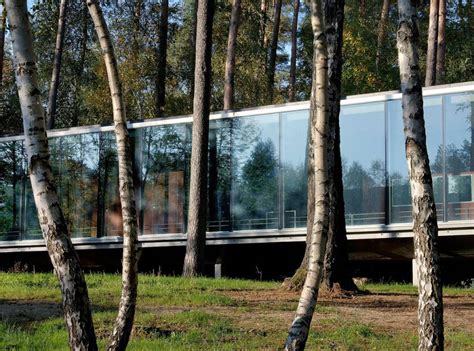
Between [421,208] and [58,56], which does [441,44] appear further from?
[421,208]

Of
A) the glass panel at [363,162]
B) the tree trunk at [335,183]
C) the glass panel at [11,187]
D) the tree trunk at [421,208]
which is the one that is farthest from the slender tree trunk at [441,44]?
the tree trunk at [421,208]

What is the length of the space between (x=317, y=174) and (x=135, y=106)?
85.1 feet

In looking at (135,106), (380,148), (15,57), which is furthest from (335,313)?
(135,106)

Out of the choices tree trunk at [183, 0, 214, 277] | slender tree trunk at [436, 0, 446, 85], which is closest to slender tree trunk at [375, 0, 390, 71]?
slender tree trunk at [436, 0, 446, 85]

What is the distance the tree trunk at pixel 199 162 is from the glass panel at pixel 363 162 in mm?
3204

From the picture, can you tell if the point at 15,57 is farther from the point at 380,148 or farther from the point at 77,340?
the point at 380,148

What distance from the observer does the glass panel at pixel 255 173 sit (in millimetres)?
18766

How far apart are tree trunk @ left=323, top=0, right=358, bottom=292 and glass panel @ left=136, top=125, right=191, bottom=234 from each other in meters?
7.34

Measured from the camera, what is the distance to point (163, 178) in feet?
66.0

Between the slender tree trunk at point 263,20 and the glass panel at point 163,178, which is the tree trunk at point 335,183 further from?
the slender tree trunk at point 263,20

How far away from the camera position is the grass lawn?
866cm

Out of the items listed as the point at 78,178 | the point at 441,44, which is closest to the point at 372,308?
the point at 78,178

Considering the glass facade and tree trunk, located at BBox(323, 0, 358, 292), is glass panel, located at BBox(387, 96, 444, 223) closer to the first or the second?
the glass facade

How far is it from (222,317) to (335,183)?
11.8ft
